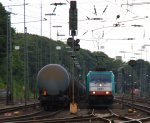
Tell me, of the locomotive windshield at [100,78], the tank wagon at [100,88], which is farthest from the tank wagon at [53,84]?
the locomotive windshield at [100,78]

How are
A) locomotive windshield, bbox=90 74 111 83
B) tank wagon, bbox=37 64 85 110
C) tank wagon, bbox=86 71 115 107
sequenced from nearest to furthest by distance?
tank wagon, bbox=37 64 85 110 < tank wagon, bbox=86 71 115 107 < locomotive windshield, bbox=90 74 111 83

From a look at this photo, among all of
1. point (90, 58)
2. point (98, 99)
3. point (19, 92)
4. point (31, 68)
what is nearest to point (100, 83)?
point (98, 99)

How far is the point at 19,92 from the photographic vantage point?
281ft

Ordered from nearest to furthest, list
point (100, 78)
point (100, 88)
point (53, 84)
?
point (53, 84)
point (100, 88)
point (100, 78)

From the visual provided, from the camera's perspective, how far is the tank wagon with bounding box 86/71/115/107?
39.9 m

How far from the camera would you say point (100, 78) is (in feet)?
133

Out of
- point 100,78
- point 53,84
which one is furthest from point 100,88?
point 53,84

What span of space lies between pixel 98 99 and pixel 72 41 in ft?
33.8

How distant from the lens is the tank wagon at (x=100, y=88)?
39906 mm

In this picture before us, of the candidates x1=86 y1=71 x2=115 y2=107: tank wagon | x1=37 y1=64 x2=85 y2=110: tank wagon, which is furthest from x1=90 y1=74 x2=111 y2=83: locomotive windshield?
x1=37 y1=64 x2=85 y2=110: tank wagon

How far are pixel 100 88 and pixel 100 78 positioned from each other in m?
0.89

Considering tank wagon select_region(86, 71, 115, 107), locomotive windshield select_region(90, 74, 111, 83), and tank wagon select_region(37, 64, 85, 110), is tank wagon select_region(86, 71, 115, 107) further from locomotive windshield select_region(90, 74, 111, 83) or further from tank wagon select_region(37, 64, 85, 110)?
tank wagon select_region(37, 64, 85, 110)

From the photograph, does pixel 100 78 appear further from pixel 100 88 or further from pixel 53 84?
pixel 53 84

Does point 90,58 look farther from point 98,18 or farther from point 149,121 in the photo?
point 149,121
